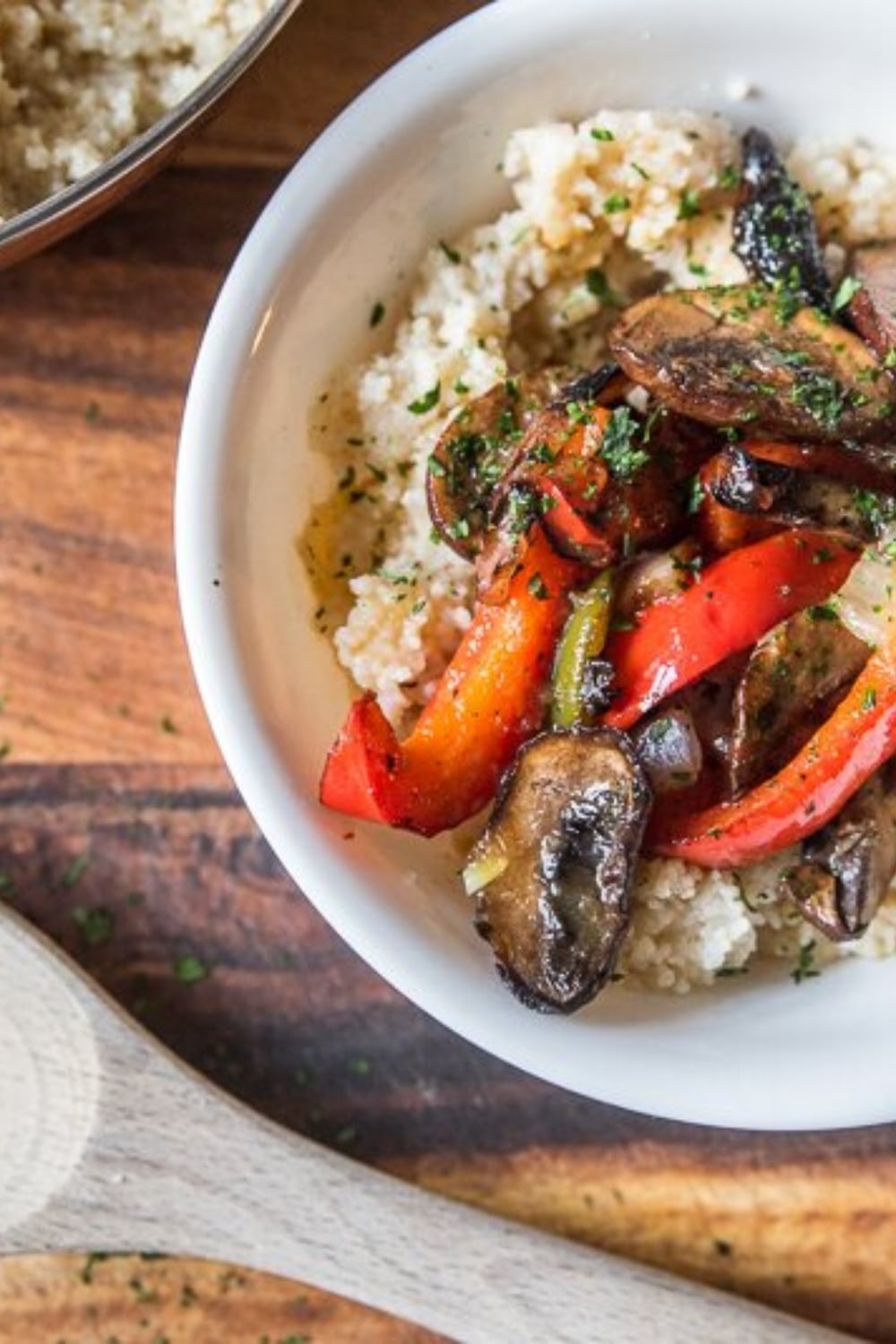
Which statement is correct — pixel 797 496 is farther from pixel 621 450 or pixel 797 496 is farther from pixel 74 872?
pixel 74 872

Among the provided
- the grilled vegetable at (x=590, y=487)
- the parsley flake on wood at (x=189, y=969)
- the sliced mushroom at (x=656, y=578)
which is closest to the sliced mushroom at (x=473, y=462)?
the grilled vegetable at (x=590, y=487)

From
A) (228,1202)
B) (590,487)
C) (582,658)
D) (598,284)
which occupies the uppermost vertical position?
(598,284)

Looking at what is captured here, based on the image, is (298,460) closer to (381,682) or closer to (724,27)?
(381,682)

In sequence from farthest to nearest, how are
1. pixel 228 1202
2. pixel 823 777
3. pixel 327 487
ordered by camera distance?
1. pixel 228 1202
2. pixel 327 487
3. pixel 823 777

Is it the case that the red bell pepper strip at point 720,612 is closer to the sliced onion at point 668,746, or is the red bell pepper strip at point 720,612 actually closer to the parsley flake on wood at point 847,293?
the sliced onion at point 668,746

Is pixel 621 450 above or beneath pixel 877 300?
beneath

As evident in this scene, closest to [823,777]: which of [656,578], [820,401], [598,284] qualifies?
[656,578]

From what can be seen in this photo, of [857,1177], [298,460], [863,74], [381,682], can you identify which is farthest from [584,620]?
[857,1177]
